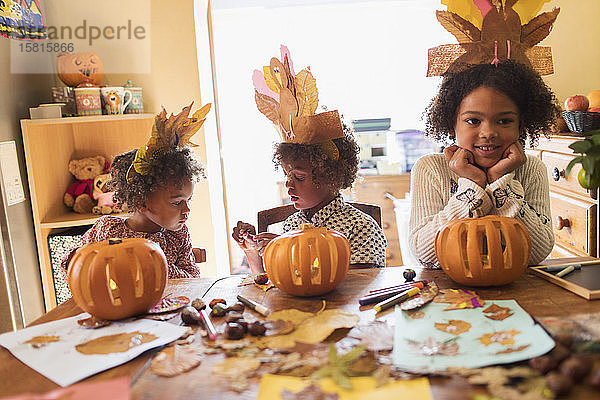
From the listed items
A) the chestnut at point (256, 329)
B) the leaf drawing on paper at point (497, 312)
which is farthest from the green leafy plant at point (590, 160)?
the chestnut at point (256, 329)

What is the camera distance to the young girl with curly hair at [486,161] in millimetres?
1217

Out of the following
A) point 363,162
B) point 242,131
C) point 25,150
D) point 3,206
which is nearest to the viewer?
point 3,206

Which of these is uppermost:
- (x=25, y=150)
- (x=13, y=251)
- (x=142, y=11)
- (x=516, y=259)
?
(x=142, y=11)

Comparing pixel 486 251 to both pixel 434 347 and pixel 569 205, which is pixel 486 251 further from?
pixel 569 205

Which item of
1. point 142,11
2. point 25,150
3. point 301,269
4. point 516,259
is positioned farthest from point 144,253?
point 142,11

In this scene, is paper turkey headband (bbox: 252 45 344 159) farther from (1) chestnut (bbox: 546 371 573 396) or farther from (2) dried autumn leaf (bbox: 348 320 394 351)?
(1) chestnut (bbox: 546 371 573 396)

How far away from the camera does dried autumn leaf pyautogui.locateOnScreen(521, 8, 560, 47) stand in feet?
3.82

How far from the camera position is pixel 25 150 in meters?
2.17

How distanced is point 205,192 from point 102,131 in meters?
0.59

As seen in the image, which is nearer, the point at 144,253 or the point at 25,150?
the point at 144,253

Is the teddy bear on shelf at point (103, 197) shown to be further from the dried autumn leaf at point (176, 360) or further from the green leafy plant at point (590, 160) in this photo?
the green leafy plant at point (590, 160)

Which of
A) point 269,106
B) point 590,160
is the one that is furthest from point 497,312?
point 269,106

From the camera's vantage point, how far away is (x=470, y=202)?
121 centimetres

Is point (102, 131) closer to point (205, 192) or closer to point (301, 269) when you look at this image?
point (205, 192)
